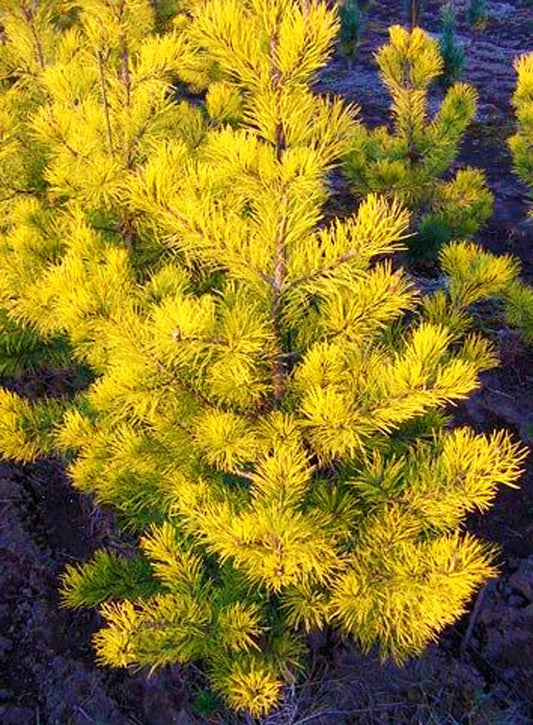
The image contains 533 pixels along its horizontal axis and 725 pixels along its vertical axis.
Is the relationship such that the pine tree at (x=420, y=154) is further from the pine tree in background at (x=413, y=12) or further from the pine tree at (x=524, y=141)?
the pine tree in background at (x=413, y=12)

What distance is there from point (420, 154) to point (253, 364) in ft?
13.6

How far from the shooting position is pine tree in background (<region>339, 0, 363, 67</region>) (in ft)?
48.7

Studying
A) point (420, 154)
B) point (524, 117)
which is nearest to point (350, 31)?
point (420, 154)

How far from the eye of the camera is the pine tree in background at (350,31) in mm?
14852

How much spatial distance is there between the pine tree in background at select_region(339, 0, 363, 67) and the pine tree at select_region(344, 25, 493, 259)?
35.6 feet

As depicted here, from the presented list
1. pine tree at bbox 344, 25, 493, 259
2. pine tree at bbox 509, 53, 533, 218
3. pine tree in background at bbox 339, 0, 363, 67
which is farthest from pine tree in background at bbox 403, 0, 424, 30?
pine tree at bbox 509, 53, 533, 218

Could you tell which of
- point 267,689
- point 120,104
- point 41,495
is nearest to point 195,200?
point 120,104

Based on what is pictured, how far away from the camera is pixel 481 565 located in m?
1.98

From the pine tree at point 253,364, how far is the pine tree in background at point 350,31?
45.6 feet

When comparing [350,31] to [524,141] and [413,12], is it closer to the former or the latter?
[413,12]

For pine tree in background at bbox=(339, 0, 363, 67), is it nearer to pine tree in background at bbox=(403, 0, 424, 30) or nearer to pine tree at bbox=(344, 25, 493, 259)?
pine tree in background at bbox=(403, 0, 424, 30)

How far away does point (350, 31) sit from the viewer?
15062 mm

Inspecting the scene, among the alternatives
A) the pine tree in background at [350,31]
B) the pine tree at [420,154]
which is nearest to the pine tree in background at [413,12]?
the pine tree in background at [350,31]

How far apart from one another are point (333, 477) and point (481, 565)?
0.77 meters
